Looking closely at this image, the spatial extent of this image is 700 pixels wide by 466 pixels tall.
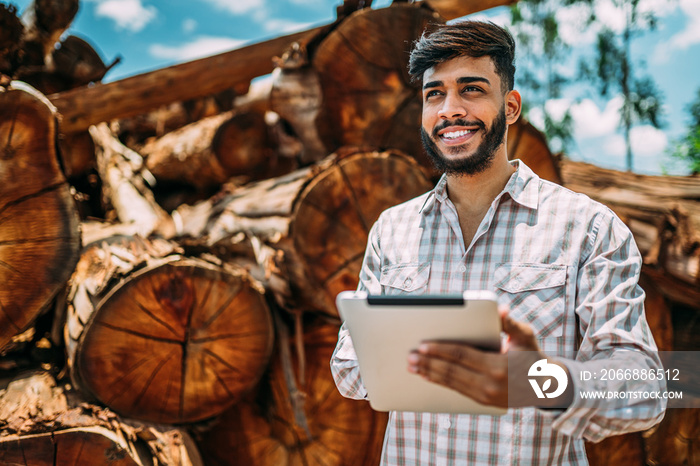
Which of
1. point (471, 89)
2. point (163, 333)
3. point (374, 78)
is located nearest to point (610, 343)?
point (471, 89)

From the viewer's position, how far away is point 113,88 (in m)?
3.88

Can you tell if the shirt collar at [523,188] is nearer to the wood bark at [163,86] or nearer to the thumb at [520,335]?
the thumb at [520,335]

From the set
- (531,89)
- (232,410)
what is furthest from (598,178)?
(531,89)

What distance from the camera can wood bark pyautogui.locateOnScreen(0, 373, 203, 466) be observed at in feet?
7.50

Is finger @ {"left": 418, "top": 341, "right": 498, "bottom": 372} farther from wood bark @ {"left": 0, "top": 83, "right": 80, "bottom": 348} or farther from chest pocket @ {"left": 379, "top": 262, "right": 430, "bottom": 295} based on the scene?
wood bark @ {"left": 0, "top": 83, "right": 80, "bottom": 348}

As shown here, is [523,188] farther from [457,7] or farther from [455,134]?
[457,7]

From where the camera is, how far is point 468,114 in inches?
63.8

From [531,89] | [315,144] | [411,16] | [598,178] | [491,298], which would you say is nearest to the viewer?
[491,298]

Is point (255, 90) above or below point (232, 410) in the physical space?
above

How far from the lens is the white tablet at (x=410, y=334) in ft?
3.51

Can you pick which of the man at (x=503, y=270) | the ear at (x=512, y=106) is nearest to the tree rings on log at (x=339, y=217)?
the man at (x=503, y=270)

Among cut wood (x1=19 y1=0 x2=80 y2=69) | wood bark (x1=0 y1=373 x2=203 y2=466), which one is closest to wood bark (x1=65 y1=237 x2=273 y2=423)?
wood bark (x1=0 y1=373 x2=203 y2=466)

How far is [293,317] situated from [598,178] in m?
2.86

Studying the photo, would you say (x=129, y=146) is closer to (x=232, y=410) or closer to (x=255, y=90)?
(x=255, y=90)
